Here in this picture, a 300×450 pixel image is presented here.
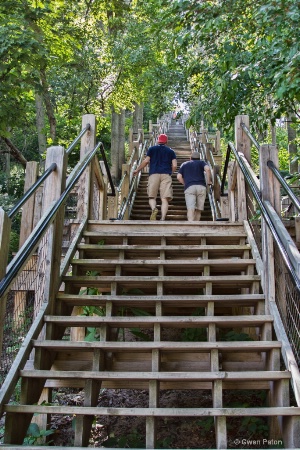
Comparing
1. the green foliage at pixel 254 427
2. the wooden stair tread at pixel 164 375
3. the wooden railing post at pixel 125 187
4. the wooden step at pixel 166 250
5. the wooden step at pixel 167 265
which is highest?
the wooden railing post at pixel 125 187

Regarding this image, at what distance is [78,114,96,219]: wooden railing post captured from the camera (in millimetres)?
5770

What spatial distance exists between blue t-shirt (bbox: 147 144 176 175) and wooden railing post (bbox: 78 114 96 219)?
80.5 inches

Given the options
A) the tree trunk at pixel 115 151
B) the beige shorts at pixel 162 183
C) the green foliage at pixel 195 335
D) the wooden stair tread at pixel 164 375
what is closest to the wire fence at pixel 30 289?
the wooden stair tread at pixel 164 375

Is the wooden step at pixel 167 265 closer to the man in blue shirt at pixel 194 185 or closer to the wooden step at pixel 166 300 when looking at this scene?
the wooden step at pixel 166 300

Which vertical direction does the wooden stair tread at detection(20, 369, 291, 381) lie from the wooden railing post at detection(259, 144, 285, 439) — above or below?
below

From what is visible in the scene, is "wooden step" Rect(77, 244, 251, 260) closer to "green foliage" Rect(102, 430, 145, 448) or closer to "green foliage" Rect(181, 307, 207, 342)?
"green foliage" Rect(181, 307, 207, 342)

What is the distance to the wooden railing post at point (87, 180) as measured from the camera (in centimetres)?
577

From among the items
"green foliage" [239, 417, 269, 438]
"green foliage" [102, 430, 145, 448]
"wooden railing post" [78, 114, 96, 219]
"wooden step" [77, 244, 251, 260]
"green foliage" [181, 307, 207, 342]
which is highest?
"wooden railing post" [78, 114, 96, 219]

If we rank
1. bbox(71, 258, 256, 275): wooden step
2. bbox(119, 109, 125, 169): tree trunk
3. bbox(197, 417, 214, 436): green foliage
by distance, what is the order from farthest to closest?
bbox(119, 109, 125, 169): tree trunk
bbox(71, 258, 256, 275): wooden step
bbox(197, 417, 214, 436): green foliage

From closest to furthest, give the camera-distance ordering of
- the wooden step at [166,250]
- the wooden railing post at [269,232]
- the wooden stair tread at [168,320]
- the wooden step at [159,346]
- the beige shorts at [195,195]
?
1. the wooden step at [159,346]
2. the wooden stair tread at [168,320]
3. the wooden railing post at [269,232]
4. the wooden step at [166,250]
5. the beige shorts at [195,195]

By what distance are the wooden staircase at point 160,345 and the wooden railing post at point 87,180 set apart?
0.49 meters

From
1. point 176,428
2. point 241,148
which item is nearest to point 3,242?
point 176,428

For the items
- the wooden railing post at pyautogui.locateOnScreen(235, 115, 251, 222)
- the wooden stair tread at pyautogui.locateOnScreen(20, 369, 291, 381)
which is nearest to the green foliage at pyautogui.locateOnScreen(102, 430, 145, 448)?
the wooden stair tread at pyautogui.locateOnScreen(20, 369, 291, 381)

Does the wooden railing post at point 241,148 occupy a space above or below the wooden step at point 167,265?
above
